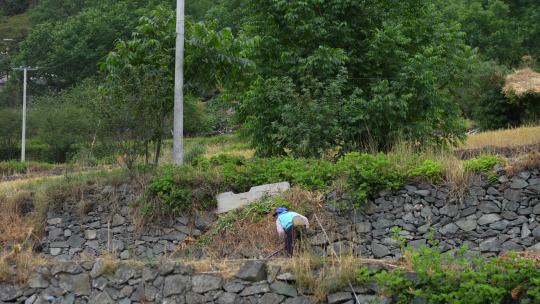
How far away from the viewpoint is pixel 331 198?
1198cm

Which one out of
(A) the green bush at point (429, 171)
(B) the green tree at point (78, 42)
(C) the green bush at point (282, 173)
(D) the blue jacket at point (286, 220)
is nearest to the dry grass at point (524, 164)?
(A) the green bush at point (429, 171)

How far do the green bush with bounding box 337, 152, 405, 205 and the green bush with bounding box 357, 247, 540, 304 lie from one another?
3.33m

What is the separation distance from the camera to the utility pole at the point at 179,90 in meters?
15.0

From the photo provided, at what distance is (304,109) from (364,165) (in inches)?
131

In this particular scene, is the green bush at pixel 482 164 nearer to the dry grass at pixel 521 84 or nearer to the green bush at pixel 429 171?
the green bush at pixel 429 171

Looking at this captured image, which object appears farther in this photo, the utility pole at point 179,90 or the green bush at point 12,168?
the green bush at point 12,168

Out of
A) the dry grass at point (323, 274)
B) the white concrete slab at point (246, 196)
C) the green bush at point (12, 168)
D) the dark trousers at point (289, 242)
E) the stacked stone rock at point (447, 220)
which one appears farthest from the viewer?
the green bush at point (12, 168)

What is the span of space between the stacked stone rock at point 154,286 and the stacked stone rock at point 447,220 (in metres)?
2.44

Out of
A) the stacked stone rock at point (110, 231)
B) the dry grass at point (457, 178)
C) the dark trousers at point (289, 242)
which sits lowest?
the stacked stone rock at point (110, 231)

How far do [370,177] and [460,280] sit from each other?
407 cm

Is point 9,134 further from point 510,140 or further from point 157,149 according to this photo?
point 510,140

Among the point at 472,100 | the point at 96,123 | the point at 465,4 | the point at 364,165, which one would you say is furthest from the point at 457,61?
the point at 465,4

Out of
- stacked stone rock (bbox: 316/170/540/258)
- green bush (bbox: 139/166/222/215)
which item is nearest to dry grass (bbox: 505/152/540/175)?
stacked stone rock (bbox: 316/170/540/258)

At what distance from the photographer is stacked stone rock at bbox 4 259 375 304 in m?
8.83
